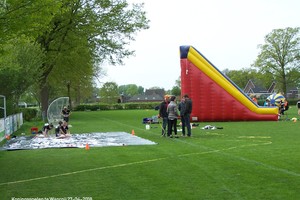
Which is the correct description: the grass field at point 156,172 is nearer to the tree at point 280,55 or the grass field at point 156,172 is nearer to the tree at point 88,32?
the tree at point 88,32

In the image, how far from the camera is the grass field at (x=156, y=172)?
23.9 ft

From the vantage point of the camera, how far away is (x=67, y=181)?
27.9 ft

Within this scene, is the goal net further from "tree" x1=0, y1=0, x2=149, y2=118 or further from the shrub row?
the shrub row

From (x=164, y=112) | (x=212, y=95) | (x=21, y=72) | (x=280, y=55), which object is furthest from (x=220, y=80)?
(x=280, y=55)

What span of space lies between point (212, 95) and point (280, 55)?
55004 mm

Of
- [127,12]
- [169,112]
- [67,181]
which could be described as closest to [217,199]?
[67,181]

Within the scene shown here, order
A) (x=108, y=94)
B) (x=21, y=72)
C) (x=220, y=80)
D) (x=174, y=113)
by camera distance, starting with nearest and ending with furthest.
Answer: (x=174, y=113) < (x=220, y=80) < (x=21, y=72) < (x=108, y=94)

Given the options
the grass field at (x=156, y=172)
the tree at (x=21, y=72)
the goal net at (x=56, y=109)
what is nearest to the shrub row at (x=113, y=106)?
the tree at (x=21, y=72)

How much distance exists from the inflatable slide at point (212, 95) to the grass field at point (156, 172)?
12448 mm

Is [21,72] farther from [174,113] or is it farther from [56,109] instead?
[174,113]

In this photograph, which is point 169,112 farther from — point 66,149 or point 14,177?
point 14,177

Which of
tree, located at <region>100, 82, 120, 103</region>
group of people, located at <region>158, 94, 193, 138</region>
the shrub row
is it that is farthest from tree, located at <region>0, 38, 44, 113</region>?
tree, located at <region>100, 82, 120, 103</region>

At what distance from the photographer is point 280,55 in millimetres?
76875

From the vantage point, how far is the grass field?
727cm
